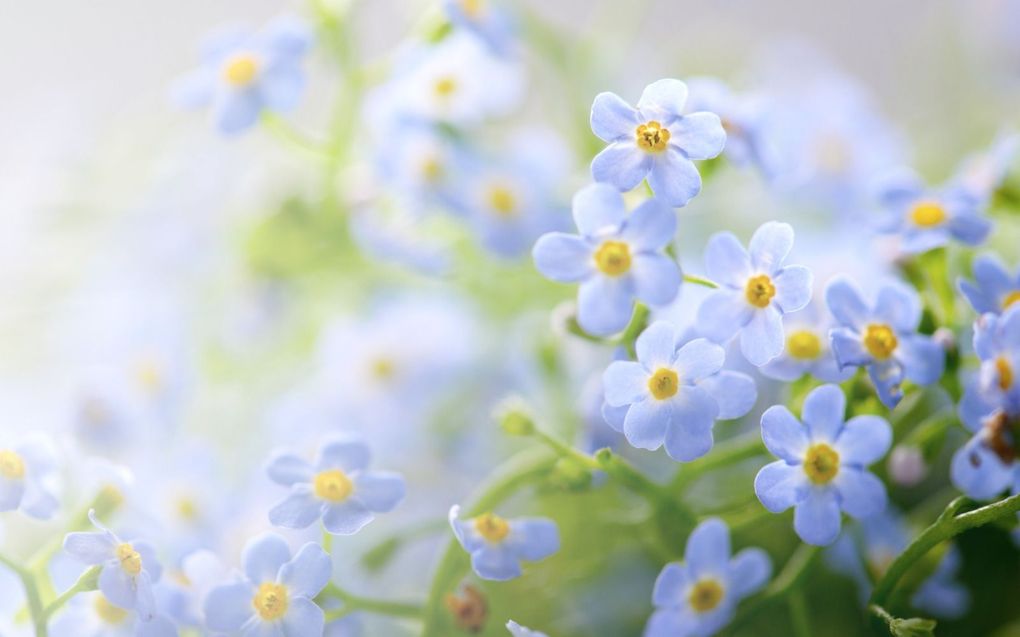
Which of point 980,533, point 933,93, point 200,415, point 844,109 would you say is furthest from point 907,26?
point 200,415

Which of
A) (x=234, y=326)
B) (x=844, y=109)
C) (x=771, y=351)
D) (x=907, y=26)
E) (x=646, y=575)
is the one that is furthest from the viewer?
(x=907, y=26)

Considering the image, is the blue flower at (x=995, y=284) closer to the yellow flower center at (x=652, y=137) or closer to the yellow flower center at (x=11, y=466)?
the yellow flower center at (x=652, y=137)

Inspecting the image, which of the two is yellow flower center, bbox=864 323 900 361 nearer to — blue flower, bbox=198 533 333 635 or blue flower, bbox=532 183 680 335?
blue flower, bbox=532 183 680 335

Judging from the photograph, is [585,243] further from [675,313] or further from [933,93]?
[933,93]

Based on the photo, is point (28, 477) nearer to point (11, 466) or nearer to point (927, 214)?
point (11, 466)

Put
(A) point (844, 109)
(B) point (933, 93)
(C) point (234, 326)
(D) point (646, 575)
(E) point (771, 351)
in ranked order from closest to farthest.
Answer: (E) point (771, 351) < (D) point (646, 575) < (C) point (234, 326) < (A) point (844, 109) < (B) point (933, 93)
